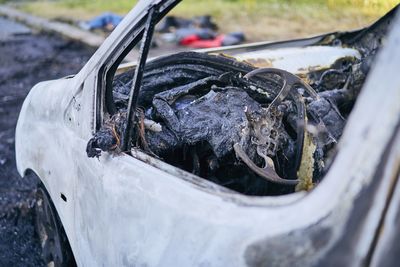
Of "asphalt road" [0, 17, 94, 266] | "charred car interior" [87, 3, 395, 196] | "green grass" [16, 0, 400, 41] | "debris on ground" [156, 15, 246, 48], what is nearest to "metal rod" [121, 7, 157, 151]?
"charred car interior" [87, 3, 395, 196]

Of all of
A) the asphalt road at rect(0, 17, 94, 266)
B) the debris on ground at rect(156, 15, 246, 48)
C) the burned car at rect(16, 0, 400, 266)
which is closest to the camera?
the burned car at rect(16, 0, 400, 266)

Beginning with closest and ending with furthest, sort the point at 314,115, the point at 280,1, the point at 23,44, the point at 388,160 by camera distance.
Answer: the point at 388,160 → the point at 314,115 → the point at 23,44 → the point at 280,1

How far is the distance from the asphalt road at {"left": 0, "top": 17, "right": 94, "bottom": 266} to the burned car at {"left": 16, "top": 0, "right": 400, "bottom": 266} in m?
0.40

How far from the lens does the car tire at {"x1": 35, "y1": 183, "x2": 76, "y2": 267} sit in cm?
254

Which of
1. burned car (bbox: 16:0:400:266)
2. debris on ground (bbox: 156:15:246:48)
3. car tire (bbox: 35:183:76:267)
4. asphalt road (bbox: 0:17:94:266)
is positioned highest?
burned car (bbox: 16:0:400:266)

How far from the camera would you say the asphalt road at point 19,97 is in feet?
10.5

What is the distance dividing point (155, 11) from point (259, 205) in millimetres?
873

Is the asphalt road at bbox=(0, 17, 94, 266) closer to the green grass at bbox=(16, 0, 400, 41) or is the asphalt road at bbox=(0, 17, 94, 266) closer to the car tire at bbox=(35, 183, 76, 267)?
the car tire at bbox=(35, 183, 76, 267)

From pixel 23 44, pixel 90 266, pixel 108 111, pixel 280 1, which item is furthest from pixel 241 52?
pixel 280 1

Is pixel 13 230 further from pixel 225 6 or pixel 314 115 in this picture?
pixel 225 6

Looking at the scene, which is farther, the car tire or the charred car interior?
the car tire

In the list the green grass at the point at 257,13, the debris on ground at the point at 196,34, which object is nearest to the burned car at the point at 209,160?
the debris on ground at the point at 196,34

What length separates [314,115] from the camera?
7.42ft

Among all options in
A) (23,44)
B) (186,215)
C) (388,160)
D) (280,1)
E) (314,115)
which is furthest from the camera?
(280,1)
